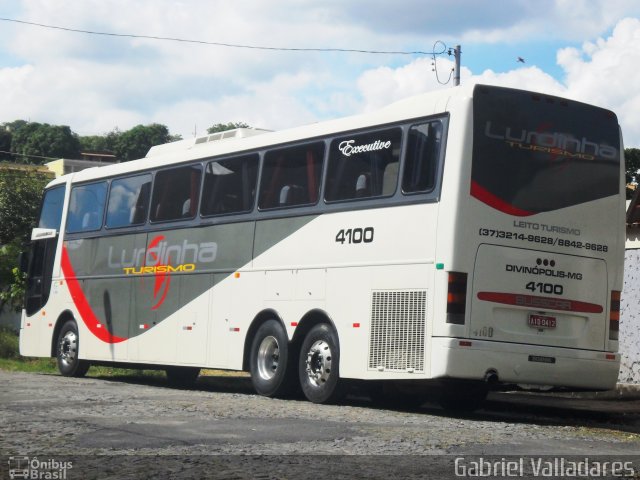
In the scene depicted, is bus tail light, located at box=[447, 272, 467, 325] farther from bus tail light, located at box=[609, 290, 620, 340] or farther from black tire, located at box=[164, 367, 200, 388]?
black tire, located at box=[164, 367, 200, 388]

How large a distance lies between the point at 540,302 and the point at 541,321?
0.72 ft

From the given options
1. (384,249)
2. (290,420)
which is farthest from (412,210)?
(290,420)

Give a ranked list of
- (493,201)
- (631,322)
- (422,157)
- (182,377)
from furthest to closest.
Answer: (182,377), (631,322), (422,157), (493,201)

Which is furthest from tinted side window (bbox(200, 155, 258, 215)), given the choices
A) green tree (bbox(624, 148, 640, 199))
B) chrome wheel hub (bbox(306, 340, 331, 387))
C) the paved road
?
green tree (bbox(624, 148, 640, 199))

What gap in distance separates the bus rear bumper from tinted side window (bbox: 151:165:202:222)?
6.22 meters

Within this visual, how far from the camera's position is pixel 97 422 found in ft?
33.7

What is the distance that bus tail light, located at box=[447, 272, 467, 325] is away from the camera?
40.8 ft

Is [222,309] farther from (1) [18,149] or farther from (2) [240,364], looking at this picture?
(1) [18,149]

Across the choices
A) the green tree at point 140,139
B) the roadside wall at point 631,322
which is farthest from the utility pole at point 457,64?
the green tree at point 140,139

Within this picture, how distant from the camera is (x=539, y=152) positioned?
1313 centimetres

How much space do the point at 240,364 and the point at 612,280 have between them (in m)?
5.33

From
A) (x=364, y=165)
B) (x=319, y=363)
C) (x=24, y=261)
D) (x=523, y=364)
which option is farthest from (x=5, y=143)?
(x=523, y=364)

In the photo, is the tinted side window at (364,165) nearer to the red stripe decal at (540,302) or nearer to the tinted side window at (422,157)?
the tinted side window at (422,157)

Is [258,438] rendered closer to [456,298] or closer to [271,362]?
[456,298]
